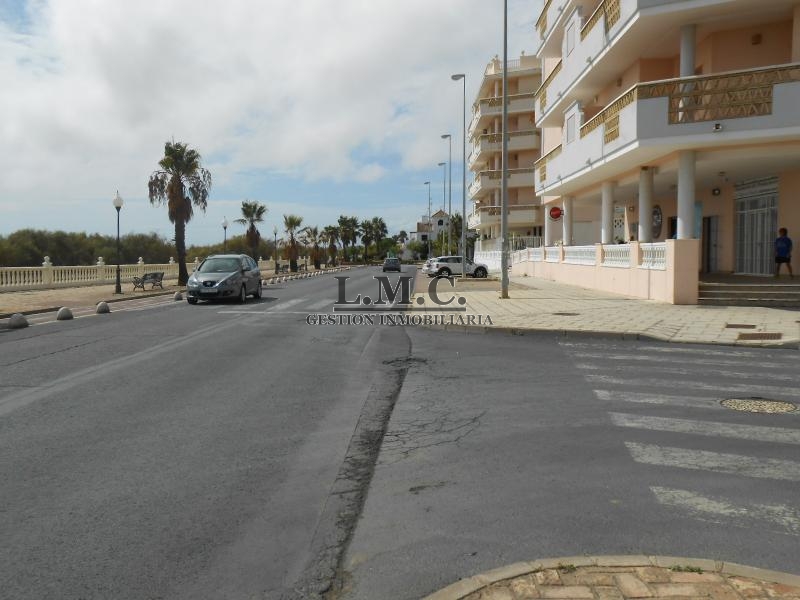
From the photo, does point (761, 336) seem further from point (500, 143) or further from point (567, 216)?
point (500, 143)

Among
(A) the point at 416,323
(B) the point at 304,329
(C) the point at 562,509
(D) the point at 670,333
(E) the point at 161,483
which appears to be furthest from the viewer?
(A) the point at 416,323

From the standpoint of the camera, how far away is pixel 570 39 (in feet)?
85.9

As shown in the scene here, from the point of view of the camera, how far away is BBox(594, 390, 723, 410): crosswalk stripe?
6883 millimetres

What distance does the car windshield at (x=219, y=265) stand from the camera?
22219mm

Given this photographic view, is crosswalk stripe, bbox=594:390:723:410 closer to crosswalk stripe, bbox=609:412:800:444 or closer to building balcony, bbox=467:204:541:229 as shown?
crosswalk stripe, bbox=609:412:800:444

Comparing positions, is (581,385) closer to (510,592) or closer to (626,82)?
(510,592)

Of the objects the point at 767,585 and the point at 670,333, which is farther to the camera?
the point at 670,333

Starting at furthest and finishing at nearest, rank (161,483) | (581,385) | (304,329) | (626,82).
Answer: (626,82), (304,329), (581,385), (161,483)

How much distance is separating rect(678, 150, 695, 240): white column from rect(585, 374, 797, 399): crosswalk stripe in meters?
10.3

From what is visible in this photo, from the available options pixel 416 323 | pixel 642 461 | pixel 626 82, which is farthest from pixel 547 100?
pixel 642 461

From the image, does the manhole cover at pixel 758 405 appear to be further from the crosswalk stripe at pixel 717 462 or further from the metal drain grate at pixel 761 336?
the metal drain grate at pixel 761 336

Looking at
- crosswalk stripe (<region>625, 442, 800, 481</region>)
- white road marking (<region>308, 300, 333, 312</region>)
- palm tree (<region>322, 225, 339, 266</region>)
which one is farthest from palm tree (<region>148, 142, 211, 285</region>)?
palm tree (<region>322, 225, 339, 266</region>)

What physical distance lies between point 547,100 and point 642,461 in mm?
28473

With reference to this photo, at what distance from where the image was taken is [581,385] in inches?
313
